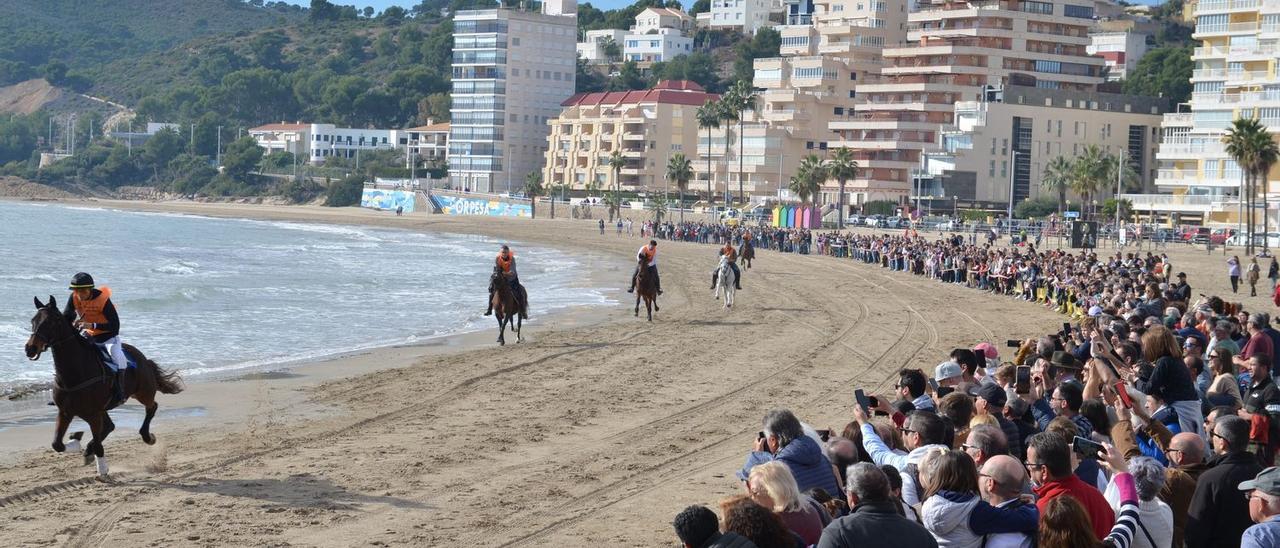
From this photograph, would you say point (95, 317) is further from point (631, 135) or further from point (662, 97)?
point (662, 97)

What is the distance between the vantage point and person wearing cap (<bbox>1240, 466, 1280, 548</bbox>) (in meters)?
6.18

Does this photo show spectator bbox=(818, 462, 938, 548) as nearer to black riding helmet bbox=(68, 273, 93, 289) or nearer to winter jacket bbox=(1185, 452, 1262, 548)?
winter jacket bbox=(1185, 452, 1262, 548)

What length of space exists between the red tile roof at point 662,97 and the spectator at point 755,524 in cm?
11822

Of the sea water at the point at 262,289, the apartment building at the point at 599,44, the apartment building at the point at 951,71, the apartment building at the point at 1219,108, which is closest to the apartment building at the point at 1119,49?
the apartment building at the point at 951,71

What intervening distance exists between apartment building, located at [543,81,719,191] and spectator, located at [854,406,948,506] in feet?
366

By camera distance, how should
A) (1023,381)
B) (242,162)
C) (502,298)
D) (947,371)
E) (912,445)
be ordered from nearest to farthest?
(912,445) → (1023,381) → (947,371) → (502,298) → (242,162)

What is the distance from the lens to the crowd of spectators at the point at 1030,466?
610 cm

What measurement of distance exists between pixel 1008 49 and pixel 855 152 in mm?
12899

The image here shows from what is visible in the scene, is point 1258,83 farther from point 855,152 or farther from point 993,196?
point 855,152

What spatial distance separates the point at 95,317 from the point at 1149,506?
31.6 feet

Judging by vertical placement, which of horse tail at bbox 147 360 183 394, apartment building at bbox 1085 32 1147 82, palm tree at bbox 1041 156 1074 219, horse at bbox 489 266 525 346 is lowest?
horse tail at bbox 147 360 183 394

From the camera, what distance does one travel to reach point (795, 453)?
761 cm

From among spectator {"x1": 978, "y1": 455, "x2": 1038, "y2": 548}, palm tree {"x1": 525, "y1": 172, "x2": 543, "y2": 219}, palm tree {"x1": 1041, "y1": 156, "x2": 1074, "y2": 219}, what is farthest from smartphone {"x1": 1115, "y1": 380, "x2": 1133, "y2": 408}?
palm tree {"x1": 525, "y1": 172, "x2": 543, "y2": 219}

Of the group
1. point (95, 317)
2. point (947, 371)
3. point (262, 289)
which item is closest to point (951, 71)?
point (262, 289)
